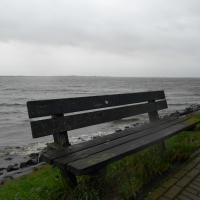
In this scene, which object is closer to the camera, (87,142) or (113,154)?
(113,154)

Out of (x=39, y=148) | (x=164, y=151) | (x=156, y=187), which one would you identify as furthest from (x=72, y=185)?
→ (x=39, y=148)

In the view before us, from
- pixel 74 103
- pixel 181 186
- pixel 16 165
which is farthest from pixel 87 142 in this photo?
pixel 16 165

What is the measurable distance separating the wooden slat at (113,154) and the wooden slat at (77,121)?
55 cm

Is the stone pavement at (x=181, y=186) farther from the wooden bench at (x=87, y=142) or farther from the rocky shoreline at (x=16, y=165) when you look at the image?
the rocky shoreline at (x=16, y=165)

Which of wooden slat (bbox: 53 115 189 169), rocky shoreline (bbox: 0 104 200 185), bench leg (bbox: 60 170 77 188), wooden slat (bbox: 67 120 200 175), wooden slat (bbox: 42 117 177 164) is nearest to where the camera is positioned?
wooden slat (bbox: 67 120 200 175)

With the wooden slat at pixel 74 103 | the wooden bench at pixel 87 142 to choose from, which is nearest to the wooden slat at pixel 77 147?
the wooden bench at pixel 87 142

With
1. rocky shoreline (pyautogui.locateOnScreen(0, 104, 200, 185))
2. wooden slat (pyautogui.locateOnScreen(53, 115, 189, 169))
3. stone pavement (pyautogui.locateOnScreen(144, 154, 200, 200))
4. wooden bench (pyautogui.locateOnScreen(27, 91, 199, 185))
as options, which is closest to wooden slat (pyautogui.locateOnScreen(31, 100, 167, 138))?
wooden bench (pyautogui.locateOnScreen(27, 91, 199, 185))

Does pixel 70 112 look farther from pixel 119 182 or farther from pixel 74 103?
pixel 119 182

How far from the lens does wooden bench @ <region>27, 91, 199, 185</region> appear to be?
231 centimetres

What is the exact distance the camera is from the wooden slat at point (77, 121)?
8.31ft

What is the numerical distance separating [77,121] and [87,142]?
0.34m

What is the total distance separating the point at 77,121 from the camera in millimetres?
2908

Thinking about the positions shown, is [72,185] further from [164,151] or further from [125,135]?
[164,151]

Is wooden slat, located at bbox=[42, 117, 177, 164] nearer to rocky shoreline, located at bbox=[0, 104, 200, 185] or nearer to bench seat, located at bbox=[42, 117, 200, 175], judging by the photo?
bench seat, located at bbox=[42, 117, 200, 175]
